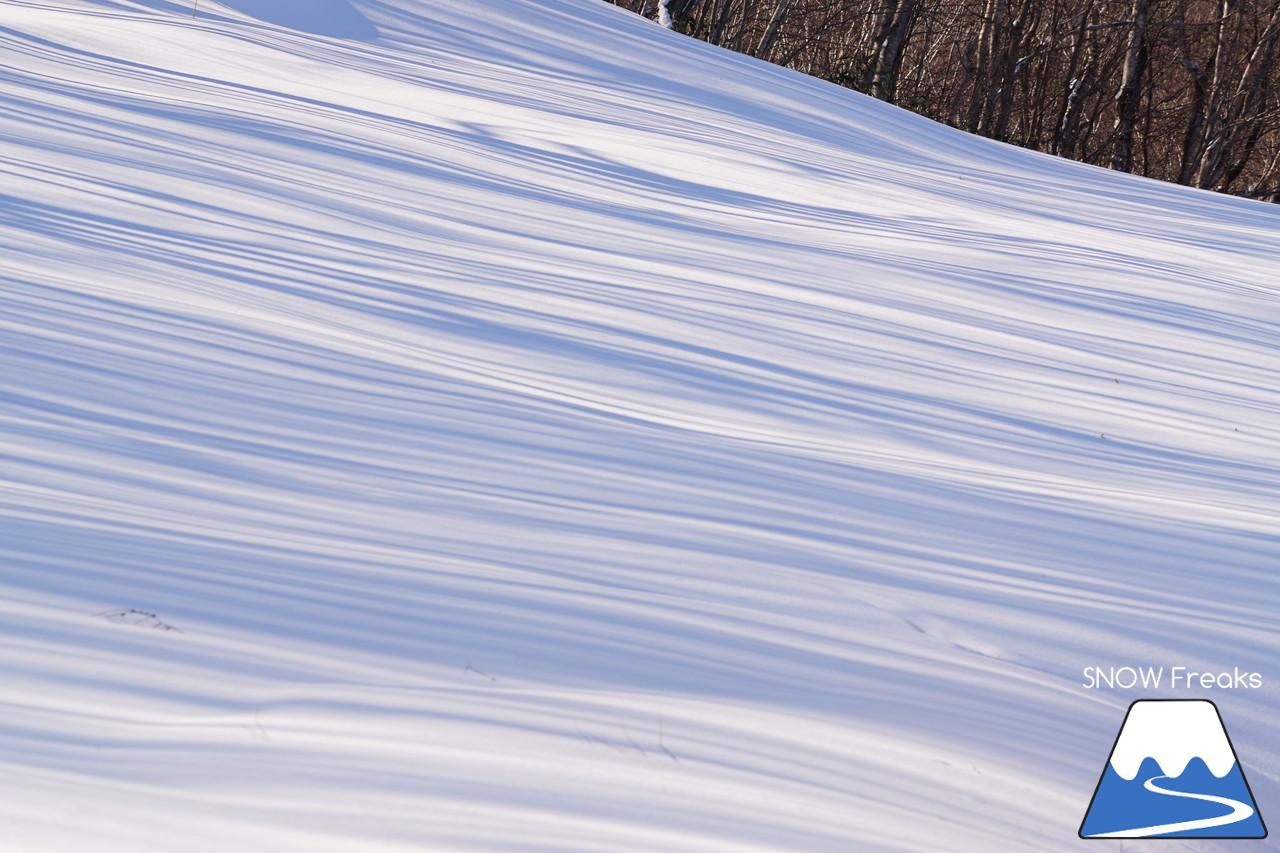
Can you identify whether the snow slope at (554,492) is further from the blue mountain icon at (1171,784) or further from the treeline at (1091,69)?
the treeline at (1091,69)

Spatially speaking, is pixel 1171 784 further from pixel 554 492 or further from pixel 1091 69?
pixel 1091 69

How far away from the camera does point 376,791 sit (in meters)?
0.81

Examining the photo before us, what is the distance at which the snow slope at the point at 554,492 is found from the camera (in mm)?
861

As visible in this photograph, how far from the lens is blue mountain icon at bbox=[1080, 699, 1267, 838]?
3.16 feet

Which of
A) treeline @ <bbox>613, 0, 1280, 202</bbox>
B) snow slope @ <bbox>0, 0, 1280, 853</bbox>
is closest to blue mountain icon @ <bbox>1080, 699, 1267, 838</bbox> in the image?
snow slope @ <bbox>0, 0, 1280, 853</bbox>

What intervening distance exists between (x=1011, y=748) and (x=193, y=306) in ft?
4.04

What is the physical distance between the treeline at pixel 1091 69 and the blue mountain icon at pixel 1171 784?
366 inches

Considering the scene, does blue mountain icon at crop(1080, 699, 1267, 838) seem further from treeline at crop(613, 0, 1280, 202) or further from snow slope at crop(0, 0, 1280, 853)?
treeline at crop(613, 0, 1280, 202)

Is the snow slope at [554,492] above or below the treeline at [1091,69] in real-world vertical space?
below

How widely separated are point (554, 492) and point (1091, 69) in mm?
11827

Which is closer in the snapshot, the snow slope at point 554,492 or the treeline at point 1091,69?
the snow slope at point 554,492

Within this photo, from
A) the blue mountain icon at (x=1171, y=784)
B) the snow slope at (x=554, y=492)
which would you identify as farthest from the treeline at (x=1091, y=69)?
the blue mountain icon at (x=1171, y=784)

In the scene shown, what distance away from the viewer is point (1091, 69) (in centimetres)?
1145

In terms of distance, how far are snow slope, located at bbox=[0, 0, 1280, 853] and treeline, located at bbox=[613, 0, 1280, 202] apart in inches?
310
